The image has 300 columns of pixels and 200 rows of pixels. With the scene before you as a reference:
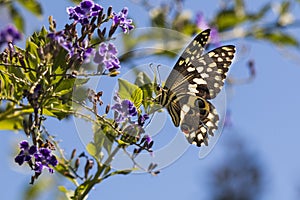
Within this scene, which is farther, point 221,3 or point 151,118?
point 221,3

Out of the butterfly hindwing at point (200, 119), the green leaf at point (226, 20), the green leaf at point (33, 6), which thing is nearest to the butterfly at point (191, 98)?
the butterfly hindwing at point (200, 119)

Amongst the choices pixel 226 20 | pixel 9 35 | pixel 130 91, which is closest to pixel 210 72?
pixel 130 91

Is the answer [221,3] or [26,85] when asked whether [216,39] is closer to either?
[221,3]

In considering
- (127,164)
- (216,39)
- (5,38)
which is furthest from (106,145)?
(216,39)

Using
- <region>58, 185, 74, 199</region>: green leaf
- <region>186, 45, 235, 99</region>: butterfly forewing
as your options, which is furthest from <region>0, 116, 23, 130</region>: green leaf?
<region>186, 45, 235, 99</region>: butterfly forewing

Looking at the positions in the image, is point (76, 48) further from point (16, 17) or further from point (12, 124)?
point (16, 17)

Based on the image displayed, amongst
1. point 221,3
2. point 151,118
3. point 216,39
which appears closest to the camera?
point 151,118

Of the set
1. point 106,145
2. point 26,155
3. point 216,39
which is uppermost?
point 216,39
